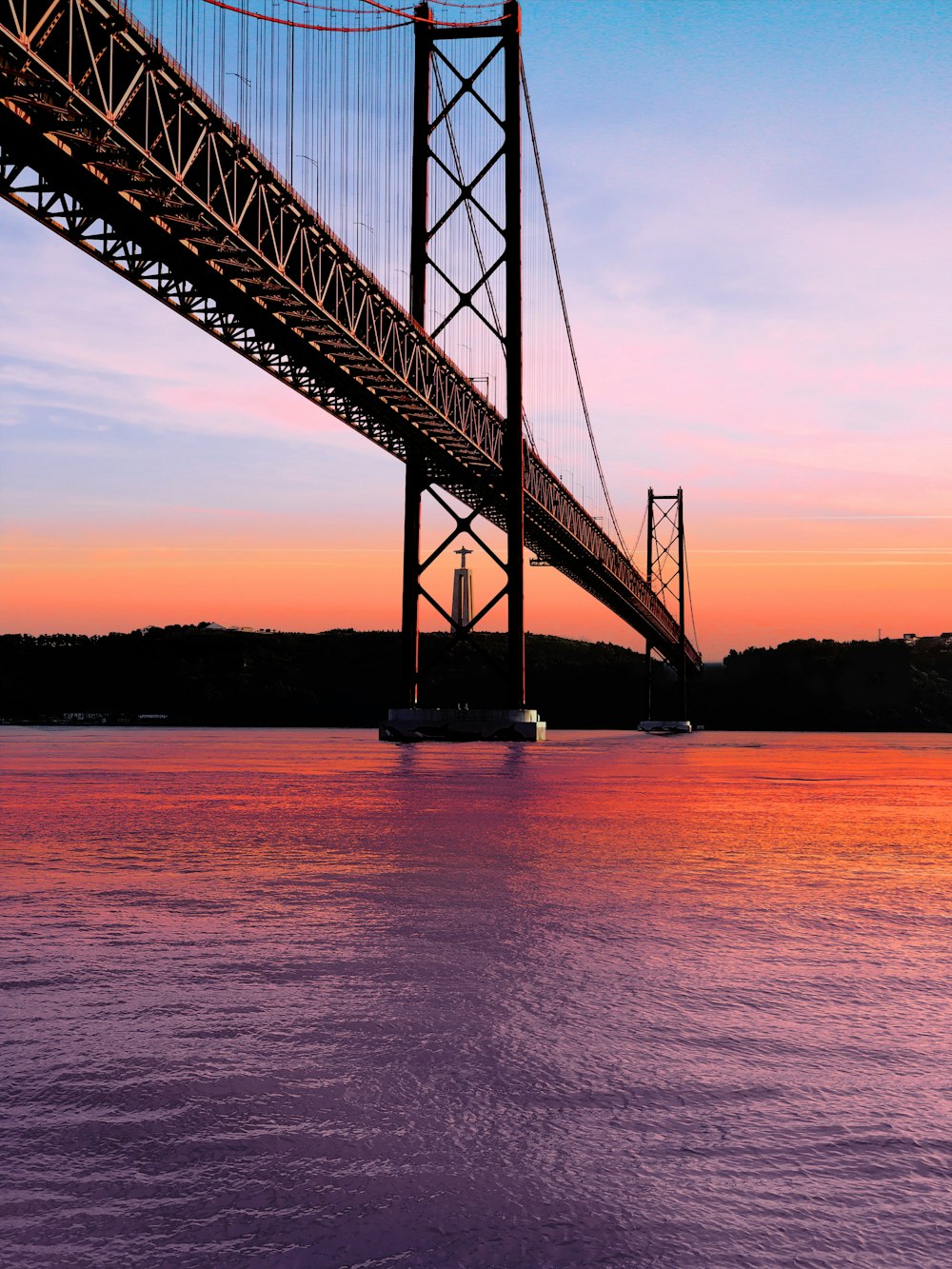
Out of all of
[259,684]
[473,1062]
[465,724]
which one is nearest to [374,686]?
[259,684]

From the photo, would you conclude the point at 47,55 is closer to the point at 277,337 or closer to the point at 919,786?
the point at 277,337

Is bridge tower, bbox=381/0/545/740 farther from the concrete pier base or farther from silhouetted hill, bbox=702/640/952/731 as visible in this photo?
silhouetted hill, bbox=702/640/952/731

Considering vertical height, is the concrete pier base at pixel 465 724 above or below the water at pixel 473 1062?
above

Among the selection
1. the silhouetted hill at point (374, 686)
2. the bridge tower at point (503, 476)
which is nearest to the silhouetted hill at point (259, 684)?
the silhouetted hill at point (374, 686)

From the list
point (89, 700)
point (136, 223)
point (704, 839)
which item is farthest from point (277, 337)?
point (89, 700)

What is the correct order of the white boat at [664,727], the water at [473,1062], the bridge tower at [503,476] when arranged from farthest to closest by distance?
the white boat at [664,727] < the bridge tower at [503,476] < the water at [473,1062]

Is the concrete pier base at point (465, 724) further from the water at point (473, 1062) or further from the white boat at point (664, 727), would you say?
the white boat at point (664, 727)

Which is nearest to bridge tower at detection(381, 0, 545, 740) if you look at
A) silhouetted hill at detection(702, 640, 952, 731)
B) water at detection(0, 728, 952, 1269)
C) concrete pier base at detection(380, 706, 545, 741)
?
concrete pier base at detection(380, 706, 545, 741)
